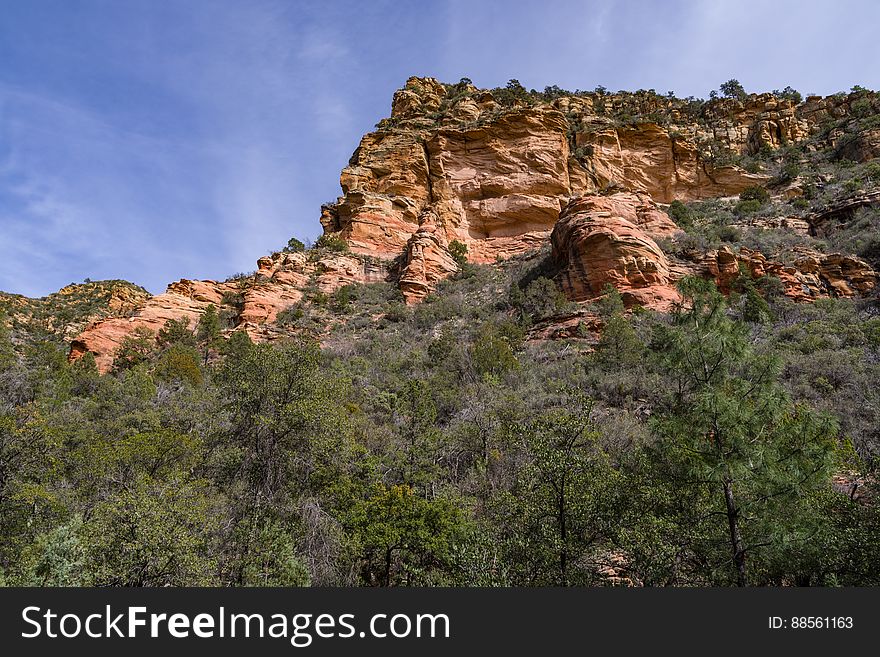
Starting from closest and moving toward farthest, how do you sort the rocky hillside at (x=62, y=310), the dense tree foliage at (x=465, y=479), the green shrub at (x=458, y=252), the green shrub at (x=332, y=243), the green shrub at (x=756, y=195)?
the dense tree foliage at (x=465, y=479) → the rocky hillside at (x=62, y=310) → the green shrub at (x=332, y=243) → the green shrub at (x=458, y=252) → the green shrub at (x=756, y=195)

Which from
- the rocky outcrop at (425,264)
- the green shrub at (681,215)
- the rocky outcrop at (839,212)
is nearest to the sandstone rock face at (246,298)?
the rocky outcrop at (425,264)

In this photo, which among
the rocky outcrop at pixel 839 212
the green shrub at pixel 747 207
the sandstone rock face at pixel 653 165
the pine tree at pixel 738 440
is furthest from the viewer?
the sandstone rock face at pixel 653 165

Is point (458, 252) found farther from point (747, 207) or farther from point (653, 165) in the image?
point (747, 207)

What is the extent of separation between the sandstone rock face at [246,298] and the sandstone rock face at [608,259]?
15.2 meters

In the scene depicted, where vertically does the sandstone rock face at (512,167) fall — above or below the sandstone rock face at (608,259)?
above

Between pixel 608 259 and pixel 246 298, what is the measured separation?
77.4ft

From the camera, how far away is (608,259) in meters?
27.2

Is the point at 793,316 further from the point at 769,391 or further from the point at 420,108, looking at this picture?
the point at 420,108

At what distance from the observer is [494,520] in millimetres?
8727

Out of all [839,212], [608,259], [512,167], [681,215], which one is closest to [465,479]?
[608,259]

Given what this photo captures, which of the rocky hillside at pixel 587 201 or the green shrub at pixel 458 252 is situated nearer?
the rocky hillside at pixel 587 201

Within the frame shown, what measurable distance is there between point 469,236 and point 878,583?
1542 inches

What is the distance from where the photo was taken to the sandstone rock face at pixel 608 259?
86.6 ft

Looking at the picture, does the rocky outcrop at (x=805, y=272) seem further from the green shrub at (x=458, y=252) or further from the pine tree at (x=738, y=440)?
the pine tree at (x=738, y=440)
